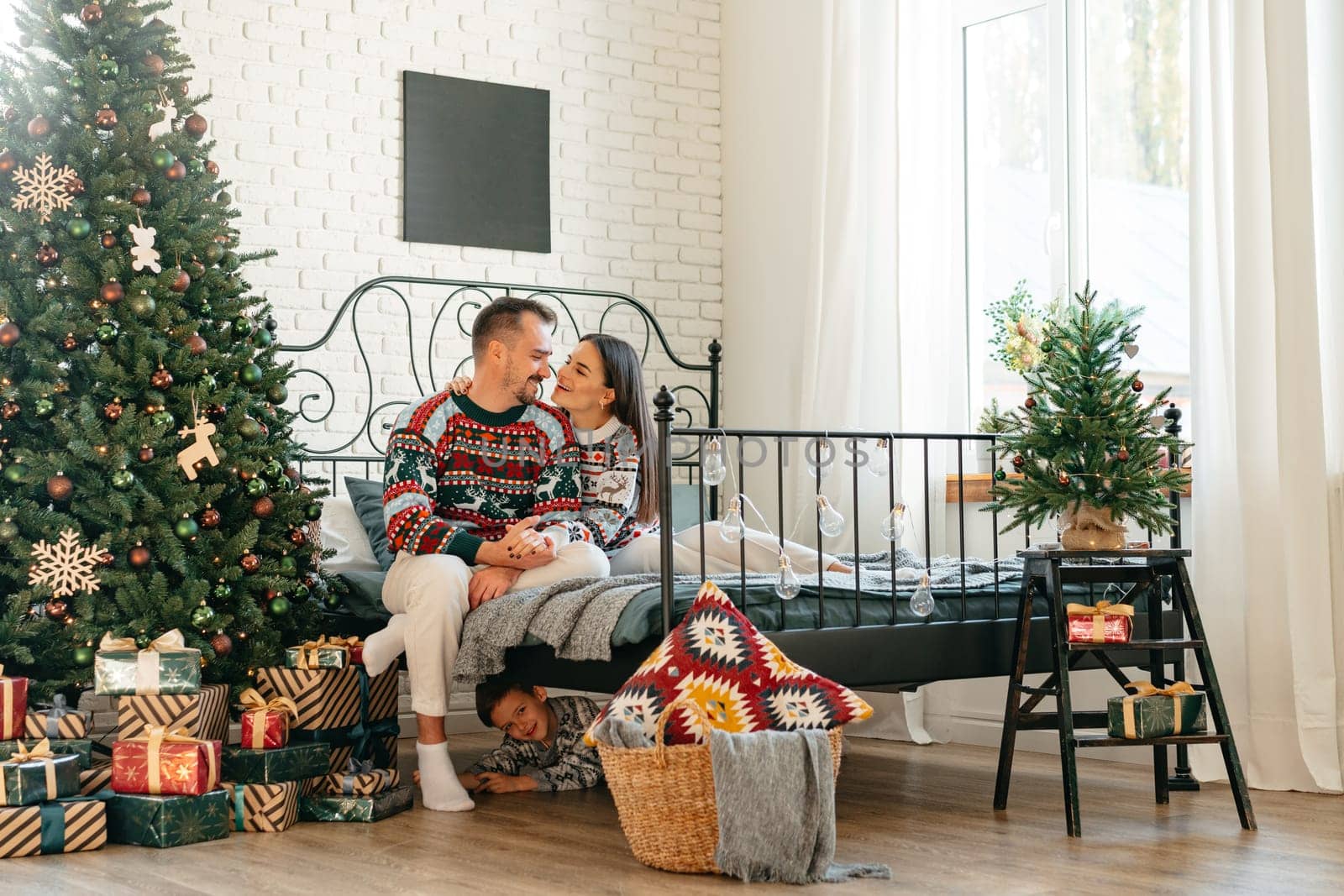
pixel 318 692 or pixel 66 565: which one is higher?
pixel 66 565

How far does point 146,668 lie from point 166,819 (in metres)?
0.32

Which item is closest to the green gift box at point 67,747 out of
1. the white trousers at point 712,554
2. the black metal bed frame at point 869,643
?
the black metal bed frame at point 869,643

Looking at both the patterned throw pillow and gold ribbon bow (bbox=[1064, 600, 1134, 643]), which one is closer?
the patterned throw pillow

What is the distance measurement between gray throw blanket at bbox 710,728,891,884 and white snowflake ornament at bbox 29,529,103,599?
1.41m

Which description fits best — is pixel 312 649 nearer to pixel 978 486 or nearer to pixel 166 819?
pixel 166 819

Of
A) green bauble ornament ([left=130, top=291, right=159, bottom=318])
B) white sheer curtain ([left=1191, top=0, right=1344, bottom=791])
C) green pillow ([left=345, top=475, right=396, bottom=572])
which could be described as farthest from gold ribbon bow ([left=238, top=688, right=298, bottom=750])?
white sheer curtain ([left=1191, top=0, right=1344, bottom=791])

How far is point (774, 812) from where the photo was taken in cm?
244

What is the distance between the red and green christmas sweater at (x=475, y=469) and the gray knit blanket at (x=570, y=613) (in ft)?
0.76

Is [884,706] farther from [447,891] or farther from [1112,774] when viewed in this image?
[447,891]

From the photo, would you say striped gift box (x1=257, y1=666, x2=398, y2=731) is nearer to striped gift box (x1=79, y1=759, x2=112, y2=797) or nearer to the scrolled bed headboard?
striped gift box (x1=79, y1=759, x2=112, y2=797)

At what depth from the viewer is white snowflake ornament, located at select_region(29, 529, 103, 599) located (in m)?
3.06

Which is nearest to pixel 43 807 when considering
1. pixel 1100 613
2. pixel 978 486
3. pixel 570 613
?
pixel 570 613

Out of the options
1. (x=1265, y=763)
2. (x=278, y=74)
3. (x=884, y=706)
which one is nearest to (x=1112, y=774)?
(x=1265, y=763)

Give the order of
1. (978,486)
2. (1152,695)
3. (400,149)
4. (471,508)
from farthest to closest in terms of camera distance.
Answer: (400,149) < (978,486) < (471,508) < (1152,695)
